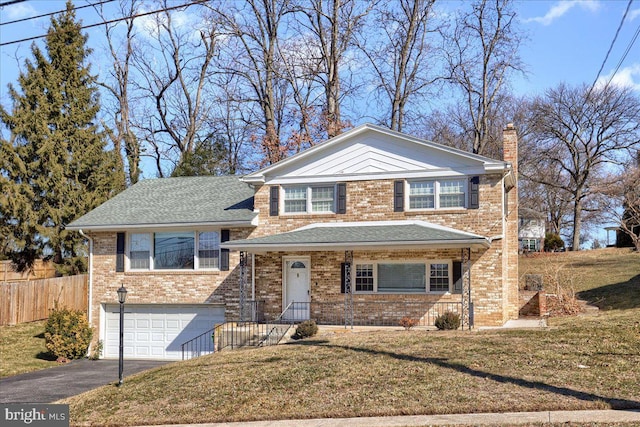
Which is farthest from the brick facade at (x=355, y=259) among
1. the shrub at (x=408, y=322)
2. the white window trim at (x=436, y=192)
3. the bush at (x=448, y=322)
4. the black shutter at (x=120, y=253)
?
the bush at (x=448, y=322)

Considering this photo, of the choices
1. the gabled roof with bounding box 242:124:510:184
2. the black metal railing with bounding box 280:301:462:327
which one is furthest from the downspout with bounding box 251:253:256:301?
the gabled roof with bounding box 242:124:510:184

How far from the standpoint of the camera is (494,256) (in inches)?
830

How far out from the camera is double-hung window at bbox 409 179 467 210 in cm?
2184

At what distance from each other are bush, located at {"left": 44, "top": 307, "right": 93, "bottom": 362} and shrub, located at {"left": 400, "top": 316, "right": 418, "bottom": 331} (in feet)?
40.5

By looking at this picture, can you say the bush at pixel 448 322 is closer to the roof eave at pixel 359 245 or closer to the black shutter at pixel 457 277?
the black shutter at pixel 457 277

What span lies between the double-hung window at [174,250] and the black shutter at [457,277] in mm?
8439

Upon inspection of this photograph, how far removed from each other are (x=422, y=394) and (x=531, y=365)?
2.59 meters

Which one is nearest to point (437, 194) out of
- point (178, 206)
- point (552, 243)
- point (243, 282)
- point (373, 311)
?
point (373, 311)

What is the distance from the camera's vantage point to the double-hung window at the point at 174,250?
24531 millimetres

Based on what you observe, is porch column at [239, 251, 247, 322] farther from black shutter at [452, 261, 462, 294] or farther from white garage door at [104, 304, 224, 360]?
black shutter at [452, 261, 462, 294]

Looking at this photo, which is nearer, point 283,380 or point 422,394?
point 422,394

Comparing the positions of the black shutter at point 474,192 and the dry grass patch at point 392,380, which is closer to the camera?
the dry grass patch at point 392,380

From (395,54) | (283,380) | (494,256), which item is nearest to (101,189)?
(395,54)

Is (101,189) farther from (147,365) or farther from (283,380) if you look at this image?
(283,380)
